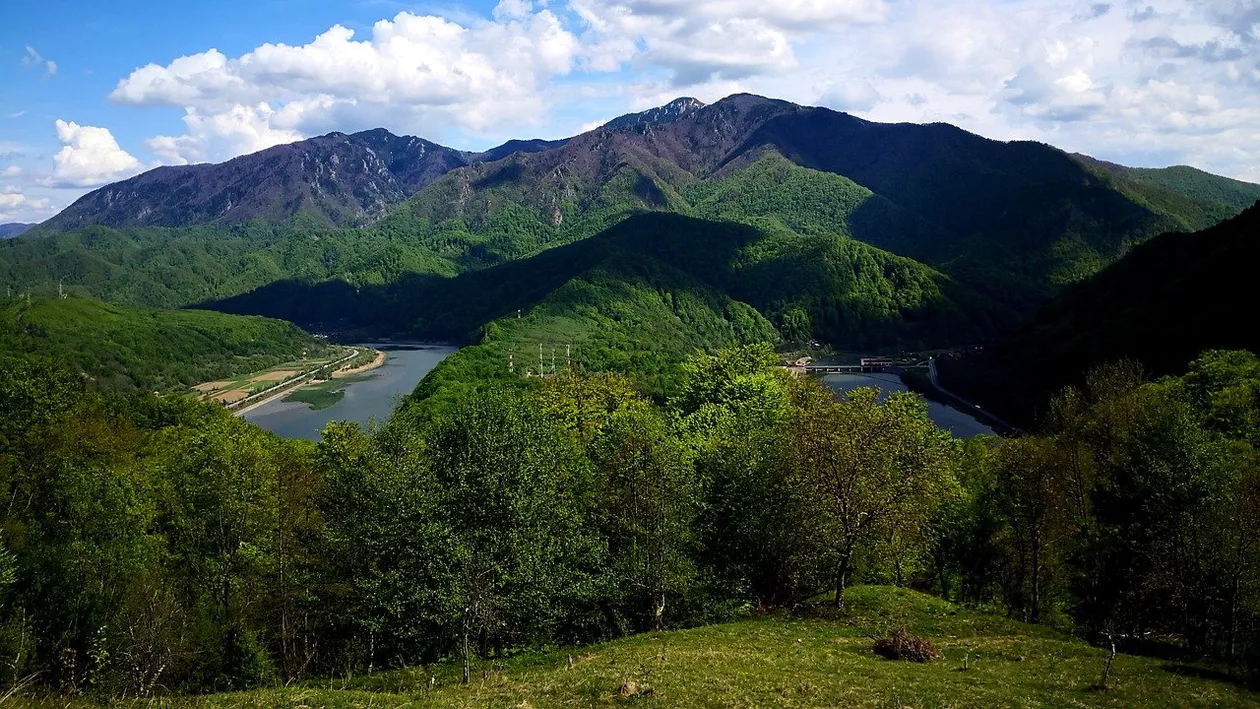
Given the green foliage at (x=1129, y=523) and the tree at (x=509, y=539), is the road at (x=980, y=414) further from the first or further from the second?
the tree at (x=509, y=539)

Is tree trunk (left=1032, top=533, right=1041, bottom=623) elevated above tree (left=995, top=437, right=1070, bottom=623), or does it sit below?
below

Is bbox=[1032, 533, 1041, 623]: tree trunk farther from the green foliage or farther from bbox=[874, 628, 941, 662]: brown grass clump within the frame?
bbox=[874, 628, 941, 662]: brown grass clump

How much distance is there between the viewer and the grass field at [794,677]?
23203 millimetres

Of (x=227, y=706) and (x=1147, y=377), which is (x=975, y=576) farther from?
(x=1147, y=377)

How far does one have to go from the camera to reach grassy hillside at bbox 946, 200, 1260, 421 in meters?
115

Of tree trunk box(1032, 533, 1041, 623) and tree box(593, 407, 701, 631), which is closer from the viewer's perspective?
tree box(593, 407, 701, 631)

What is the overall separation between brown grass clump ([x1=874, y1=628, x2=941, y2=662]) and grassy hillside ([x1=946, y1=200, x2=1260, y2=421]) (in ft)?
275

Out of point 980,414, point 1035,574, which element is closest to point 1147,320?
point 980,414

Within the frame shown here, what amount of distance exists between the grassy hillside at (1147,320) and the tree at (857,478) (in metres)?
73.2

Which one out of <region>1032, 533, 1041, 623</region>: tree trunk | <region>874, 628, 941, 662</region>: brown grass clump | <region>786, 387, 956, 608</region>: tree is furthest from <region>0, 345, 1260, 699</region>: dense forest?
<region>874, 628, 941, 662</region>: brown grass clump

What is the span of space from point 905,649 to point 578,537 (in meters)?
17.5

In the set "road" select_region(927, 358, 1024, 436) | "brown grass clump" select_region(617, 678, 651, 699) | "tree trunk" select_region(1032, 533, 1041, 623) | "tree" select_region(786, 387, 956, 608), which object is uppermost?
"tree" select_region(786, 387, 956, 608)

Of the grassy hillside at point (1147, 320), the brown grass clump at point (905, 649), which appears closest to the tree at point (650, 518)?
the brown grass clump at point (905, 649)

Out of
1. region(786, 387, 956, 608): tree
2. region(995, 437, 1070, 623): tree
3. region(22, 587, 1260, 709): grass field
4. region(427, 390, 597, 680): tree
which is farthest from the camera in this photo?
region(995, 437, 1070, 623): tree
